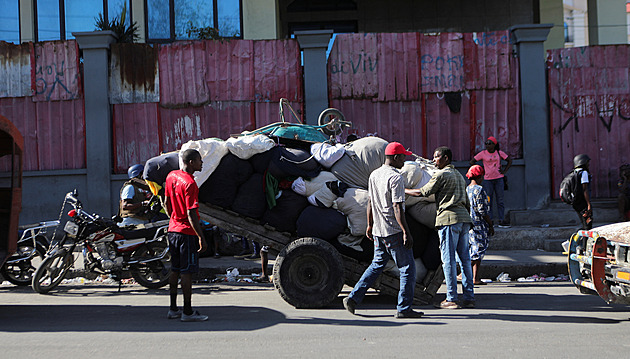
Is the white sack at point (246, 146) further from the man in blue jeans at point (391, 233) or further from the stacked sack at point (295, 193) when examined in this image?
the man in blue jeans at point (391, 233)

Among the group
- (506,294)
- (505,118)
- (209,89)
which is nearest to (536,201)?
(505,118)

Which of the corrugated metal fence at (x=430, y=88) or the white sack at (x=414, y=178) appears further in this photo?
the corrugated metal fence at (x=430, y=88)

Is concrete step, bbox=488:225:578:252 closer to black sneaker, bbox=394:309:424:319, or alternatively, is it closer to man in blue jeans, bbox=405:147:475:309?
man in blue jeans, bbox=405:147:475:309

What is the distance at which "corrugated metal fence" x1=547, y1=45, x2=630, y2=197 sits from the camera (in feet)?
43.0

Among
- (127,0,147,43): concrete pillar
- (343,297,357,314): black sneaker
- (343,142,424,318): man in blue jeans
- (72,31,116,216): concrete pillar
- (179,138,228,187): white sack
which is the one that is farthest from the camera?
(127,0,147,43): concrete pillar

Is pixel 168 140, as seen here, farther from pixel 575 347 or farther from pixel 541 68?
pixel 575 347

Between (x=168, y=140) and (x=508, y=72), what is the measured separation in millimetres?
7309

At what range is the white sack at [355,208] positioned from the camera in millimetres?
7055

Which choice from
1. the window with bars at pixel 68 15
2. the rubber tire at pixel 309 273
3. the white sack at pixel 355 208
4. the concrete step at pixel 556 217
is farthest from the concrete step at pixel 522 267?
the window with bars at pixel 68 15

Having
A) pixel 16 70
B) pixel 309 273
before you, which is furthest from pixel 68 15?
pixel 309 273

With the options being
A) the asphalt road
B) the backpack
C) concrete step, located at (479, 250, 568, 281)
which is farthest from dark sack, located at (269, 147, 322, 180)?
the backpack

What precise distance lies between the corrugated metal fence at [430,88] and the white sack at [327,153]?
19.3 feet

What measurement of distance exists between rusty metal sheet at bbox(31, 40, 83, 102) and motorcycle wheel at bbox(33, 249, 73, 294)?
220 inches

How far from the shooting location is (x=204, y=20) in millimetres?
15227
